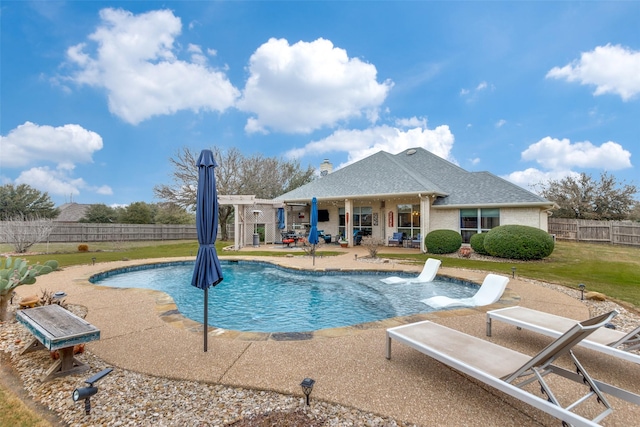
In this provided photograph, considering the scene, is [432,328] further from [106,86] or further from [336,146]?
[336,146]

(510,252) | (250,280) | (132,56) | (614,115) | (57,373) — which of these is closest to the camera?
(57,373)

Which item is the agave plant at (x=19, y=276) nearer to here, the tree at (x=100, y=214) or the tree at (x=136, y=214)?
the tree at (x=136, y=214)

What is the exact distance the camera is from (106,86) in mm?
13453

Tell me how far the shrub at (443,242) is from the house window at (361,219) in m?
5.42

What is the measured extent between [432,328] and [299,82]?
13.2 meters

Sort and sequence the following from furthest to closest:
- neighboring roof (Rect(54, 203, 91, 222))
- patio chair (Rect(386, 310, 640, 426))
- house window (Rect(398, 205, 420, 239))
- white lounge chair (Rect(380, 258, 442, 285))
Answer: neighboring roof (Rect(54, 203, 91, 222))
house window (Rect(398, 205, 420, 239))
white lounge chair (Rect(380, 258, 442, 285))
patio chair (Rect(386, 310, 640, 426))

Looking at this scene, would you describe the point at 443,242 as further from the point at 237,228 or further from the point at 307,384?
the point at 307,384

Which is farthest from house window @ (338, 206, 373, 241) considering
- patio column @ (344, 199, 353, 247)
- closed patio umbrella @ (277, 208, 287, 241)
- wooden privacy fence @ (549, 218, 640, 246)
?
wooden privacy fence @ (549, 218, 640, 246)

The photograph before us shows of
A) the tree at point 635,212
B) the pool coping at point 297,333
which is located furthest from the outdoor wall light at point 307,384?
the tree at point 635,212

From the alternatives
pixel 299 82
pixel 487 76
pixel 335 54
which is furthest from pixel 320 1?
pixel 487 76

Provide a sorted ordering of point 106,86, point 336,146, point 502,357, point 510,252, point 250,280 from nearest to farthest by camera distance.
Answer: point 502,357, point 250,280, point 510,252, point 106,86, point 336,146

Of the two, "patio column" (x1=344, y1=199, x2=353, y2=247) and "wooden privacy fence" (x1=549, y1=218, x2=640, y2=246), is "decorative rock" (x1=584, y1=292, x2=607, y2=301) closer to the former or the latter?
"patio column" (x1=344, y1=199, x2=353, y2=247)

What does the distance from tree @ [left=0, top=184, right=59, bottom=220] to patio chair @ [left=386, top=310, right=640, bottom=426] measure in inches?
1360

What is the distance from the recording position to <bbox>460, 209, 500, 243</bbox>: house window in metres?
15.0
